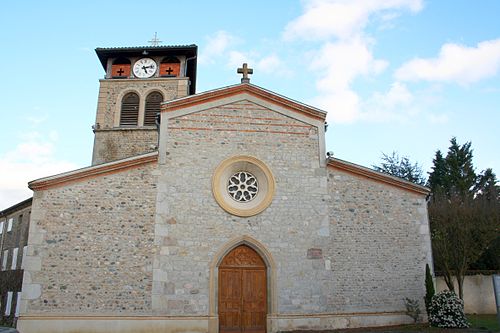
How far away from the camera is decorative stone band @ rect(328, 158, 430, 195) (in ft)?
50.6

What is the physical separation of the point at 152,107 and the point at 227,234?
458 inches

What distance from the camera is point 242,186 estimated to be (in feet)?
50.1

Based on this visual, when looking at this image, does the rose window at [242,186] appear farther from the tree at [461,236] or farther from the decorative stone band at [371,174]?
the tree at [461,236]

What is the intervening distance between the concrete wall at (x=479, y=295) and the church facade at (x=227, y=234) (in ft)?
29.4

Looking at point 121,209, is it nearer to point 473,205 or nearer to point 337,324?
point 337,324

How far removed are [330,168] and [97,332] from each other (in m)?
9.20

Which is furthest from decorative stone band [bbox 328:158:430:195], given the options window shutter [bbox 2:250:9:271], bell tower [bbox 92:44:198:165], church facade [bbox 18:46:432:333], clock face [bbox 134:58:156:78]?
window shutter [bbox 2:250:9:271]

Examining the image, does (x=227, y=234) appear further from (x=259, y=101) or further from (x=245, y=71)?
(x=245, y=71)

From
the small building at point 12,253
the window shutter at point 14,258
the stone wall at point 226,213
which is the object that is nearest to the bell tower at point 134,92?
the small building at point 12,253

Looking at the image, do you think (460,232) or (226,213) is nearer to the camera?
(226,213)

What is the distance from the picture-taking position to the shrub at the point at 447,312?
1345 centimetres

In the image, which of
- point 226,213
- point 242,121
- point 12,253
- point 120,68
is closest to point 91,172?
point 226,213

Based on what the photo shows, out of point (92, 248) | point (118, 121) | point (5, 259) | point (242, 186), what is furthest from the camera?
point (118, 121)

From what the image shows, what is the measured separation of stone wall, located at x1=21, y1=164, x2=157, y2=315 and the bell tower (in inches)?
334
